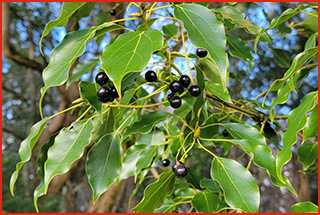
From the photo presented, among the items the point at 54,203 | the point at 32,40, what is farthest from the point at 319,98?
the point at 54,203

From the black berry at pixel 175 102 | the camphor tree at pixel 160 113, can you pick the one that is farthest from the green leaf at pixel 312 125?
the black berry at pixel 175 102

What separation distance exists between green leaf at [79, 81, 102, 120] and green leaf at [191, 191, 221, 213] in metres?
0.37

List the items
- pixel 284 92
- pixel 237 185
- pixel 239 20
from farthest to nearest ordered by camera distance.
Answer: pixel 239 20
pixel 284 92
pixel 237 185

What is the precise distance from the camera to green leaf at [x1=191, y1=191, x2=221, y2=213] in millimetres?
782

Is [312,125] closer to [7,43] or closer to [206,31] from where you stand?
[206,31]

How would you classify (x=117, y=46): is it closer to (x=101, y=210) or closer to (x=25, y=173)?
(x=101, y=210)

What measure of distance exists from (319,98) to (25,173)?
4280 mm

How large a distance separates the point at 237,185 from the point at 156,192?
7.4 inches

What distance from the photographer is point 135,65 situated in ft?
1.39

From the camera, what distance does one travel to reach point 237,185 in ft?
1.84

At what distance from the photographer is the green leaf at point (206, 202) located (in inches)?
30.8

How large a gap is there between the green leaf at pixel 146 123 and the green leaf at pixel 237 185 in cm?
21

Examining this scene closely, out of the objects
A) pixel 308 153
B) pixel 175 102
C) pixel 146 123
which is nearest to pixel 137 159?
pixel 146 123

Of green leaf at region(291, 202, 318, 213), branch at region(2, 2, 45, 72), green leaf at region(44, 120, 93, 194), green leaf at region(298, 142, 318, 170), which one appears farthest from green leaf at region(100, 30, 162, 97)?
branch at region(2, 2, 45, 72)
